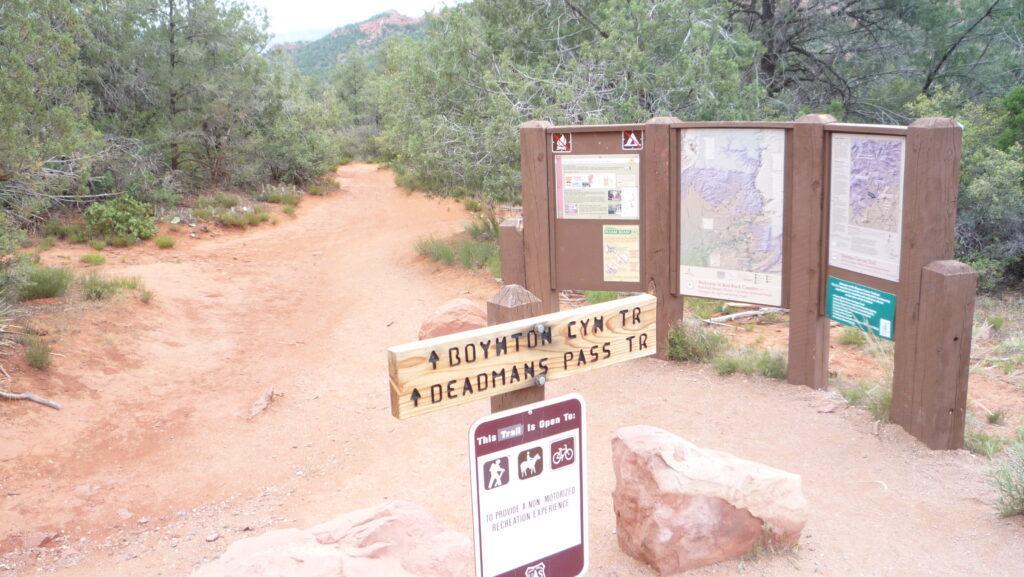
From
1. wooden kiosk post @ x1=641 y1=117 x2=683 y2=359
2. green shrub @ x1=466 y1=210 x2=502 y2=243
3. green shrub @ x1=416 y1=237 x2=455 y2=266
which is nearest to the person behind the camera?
wooden kiosk post @ x1=641 y1=117 x2=683 y2=359

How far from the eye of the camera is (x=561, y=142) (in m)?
7.42

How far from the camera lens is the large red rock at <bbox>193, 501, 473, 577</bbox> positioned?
3.26m

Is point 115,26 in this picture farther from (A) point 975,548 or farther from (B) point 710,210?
(A) point 975,548

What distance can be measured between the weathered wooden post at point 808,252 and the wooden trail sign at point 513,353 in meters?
3.61

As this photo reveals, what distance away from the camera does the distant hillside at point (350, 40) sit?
81.2 m

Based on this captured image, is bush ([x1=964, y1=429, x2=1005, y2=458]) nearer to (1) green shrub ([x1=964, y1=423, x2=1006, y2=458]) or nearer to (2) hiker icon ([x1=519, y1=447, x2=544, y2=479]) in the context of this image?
(1) green shrub ([x1=964, y1=423, x2=1006, y2=458])

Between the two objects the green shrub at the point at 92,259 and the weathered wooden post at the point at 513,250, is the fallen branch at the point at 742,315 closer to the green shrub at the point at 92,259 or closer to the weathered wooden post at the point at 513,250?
the weathered wooden post at the point at 513,250

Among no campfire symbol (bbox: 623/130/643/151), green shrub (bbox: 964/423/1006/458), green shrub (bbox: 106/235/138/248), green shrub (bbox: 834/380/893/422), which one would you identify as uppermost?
no campfire symbol (bbox: 623/130/643/151)

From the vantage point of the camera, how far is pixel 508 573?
2721 mm

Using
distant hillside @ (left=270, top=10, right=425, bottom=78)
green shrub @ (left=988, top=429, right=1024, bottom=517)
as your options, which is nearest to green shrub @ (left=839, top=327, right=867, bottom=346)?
green shrub @ (left=988, top=429, right=1024, bottom=517)

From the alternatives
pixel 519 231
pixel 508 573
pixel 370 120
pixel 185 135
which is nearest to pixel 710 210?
pixel 519 231

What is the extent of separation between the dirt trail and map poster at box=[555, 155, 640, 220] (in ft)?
4.60

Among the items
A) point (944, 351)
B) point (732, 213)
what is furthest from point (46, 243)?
point (944, 351)

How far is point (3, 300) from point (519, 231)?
570 centimetres
